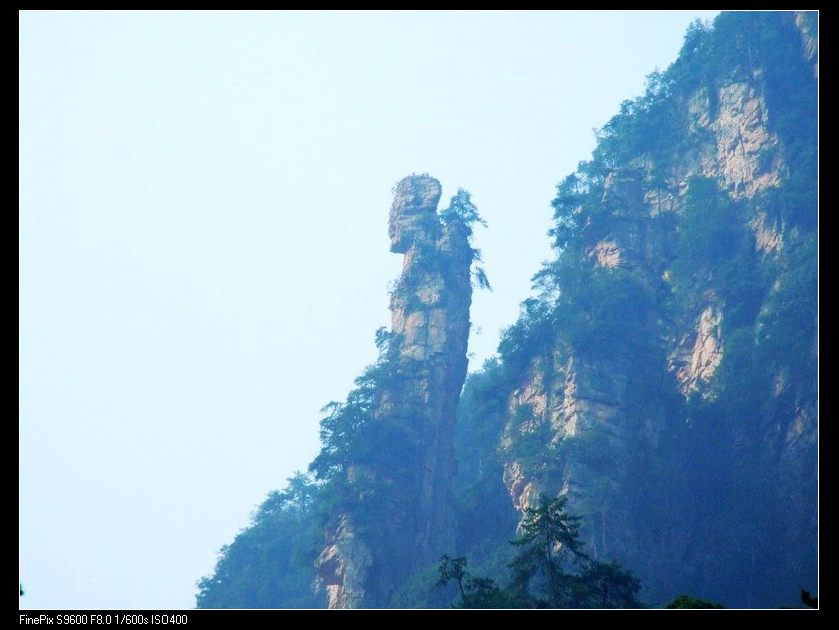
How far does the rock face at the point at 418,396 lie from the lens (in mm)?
45875

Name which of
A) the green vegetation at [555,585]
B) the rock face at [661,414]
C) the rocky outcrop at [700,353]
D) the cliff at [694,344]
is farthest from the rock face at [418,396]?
the green vegetation at [555,585]

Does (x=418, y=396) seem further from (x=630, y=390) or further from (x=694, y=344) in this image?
(x=694, y=344)

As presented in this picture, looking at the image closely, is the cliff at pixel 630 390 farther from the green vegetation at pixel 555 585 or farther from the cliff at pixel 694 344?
the green vegetation at pixel 555 585

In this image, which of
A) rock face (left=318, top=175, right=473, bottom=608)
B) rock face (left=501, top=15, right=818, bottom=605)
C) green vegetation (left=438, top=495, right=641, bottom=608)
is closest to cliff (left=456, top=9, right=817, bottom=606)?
rock face (left=501, top=15, right=818, bottom=605)

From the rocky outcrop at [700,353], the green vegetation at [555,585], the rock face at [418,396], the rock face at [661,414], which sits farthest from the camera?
the rocky outcrop at [700,353]

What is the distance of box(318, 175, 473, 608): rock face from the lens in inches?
1806

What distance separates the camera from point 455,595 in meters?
43.1

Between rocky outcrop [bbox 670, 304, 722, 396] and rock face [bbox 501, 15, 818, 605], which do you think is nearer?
rock face [bbox 501, 15, 818, 605]

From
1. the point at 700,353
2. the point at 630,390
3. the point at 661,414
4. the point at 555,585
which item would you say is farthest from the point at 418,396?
the point at 555,585

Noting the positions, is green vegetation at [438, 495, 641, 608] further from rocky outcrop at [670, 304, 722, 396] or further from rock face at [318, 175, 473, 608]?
rocky outcrop at [670, 304, 722, 396]

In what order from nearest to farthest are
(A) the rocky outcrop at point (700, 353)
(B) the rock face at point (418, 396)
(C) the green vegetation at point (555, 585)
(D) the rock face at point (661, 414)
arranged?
1. (C) the green vegetation at point (555, 585)
2. (D) the rock face at point (661, 414)
3. (B) the rock face at point (418, 396)
4. (A) the rocky outcrop at point (700, 353)
